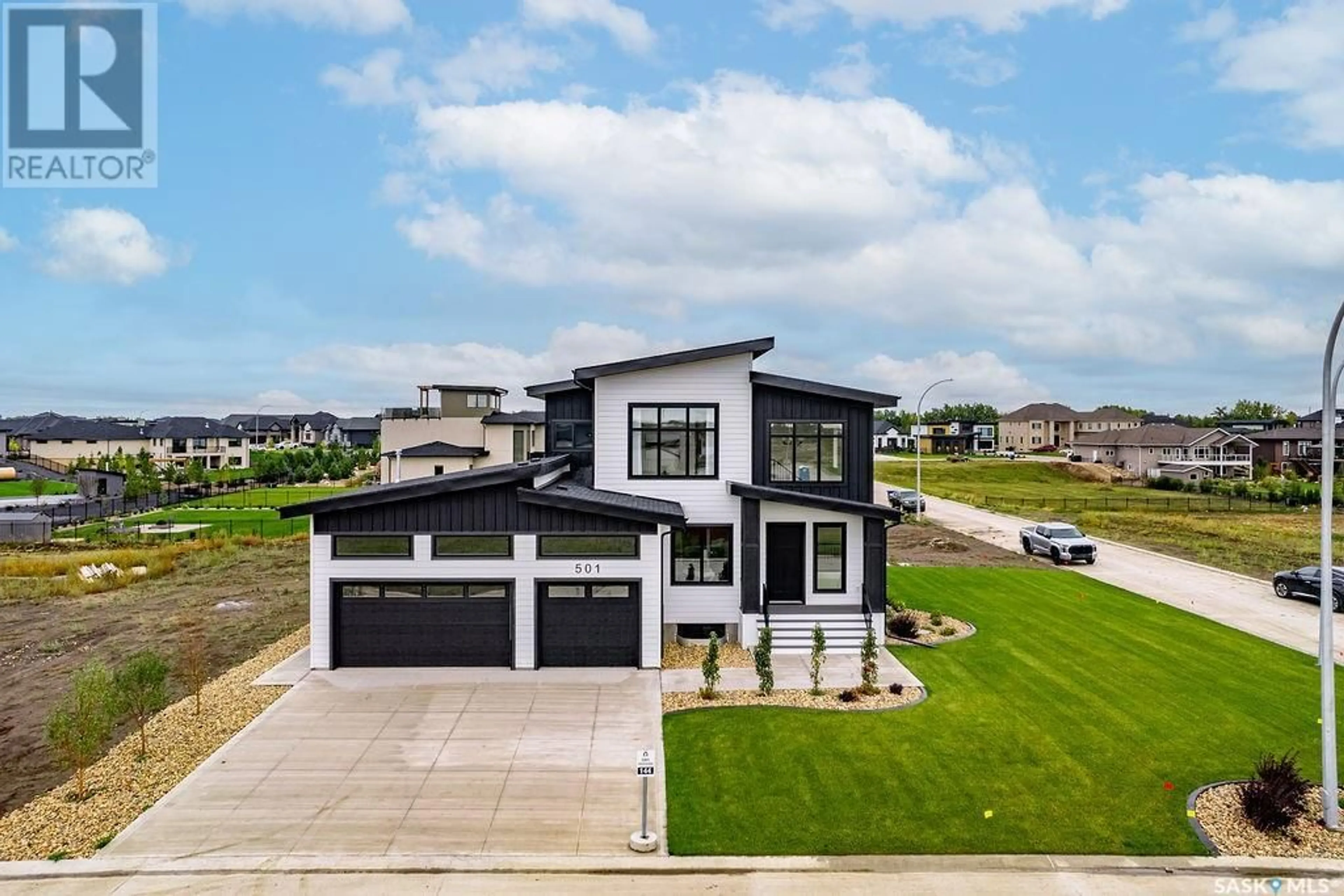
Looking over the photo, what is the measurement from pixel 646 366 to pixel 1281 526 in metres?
43.9

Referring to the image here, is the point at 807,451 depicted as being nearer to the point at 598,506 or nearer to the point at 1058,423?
the point at 598,506

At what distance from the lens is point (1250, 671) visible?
1662 centimetres

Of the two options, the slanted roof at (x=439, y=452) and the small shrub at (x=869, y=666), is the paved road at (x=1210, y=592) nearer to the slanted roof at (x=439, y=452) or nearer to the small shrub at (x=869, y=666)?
the small shrub at (x=869, y=666)

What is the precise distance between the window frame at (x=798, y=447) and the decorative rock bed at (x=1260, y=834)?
10871 millimetres

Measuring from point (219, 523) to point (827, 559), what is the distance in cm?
3867

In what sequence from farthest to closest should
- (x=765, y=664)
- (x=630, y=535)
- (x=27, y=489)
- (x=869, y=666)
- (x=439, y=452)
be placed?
(x=27, y=489)
(x=439, y=452)
(x=630, y=535)
(x=869, y=666)
(x=765, y=664)

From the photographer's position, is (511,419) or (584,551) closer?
(584,551)

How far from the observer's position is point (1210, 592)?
83.3ft

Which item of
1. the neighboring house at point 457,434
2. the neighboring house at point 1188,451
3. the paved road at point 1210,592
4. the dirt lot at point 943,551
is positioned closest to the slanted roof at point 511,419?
the neighboring house at point 457,434

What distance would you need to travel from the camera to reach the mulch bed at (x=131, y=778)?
390 inches

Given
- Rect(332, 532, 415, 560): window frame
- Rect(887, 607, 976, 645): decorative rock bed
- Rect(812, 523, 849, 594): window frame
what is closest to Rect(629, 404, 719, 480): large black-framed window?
Rect(812, 523, 849, 594): window frame

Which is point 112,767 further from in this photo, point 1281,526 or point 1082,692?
point 1281,526

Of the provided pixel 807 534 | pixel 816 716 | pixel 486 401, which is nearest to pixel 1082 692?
pixel 816 716

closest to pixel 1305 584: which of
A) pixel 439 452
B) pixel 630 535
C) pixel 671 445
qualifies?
pixel 671 445
